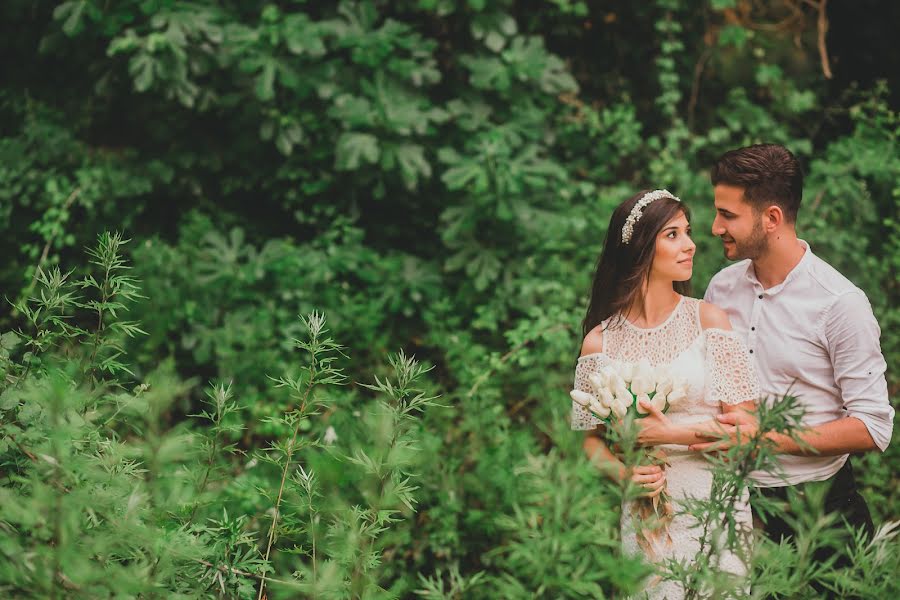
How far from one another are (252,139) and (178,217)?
0.79 m

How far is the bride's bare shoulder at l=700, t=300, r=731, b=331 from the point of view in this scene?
85.0 inches

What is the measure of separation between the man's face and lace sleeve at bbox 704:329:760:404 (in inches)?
10.8

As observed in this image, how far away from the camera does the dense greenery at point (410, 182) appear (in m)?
3.50

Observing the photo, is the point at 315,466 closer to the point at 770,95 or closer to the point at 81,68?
the point at 81,68

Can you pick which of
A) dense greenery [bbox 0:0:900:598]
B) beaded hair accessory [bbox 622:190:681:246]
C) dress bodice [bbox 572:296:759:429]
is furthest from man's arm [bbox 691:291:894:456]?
dense greenery [bbox 0:0:900:598]

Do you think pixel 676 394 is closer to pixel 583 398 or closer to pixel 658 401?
pixel 658 401

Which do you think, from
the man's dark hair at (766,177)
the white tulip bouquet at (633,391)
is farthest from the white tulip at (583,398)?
the man's dark hair at (766,177)

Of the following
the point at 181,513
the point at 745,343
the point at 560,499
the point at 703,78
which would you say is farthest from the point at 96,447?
the point at 703,78

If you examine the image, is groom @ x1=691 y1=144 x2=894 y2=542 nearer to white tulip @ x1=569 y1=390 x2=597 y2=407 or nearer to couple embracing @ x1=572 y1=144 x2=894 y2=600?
couple embracing @ x1=572 y1=144 x2=894 y2=600

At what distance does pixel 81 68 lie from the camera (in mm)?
4723

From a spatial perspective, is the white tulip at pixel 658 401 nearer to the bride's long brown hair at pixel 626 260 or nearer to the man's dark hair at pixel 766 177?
the bride's long brown hair at pixel 626 260

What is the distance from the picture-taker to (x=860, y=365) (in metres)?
1.99

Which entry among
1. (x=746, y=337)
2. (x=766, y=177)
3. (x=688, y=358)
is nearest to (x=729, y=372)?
(x=688, y=358)

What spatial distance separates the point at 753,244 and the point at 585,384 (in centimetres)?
66
